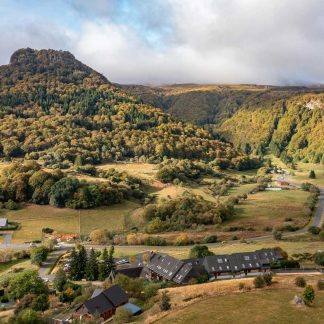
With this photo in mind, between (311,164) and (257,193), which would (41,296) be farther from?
(311,164)

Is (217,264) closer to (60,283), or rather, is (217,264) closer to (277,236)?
(60,283)

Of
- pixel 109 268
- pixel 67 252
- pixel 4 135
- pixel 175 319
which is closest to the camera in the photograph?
pixel 175 319

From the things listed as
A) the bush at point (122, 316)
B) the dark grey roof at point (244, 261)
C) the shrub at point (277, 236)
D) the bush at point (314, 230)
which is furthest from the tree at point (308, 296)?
the bush at point (314, 230)

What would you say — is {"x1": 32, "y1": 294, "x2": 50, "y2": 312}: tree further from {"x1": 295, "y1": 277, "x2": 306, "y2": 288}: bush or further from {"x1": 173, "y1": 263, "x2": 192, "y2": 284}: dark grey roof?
{"x1": 295, "y1": 277, "x2": 306, "y2": 288}: bush

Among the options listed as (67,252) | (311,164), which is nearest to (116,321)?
(67,252)

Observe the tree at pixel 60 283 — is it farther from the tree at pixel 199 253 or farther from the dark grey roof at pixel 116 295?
the tree at pixel 199 253

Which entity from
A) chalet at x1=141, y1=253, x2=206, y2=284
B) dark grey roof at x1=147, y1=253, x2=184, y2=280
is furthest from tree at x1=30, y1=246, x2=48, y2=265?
dark grey roof at x1=147, y1=253, x2=184, y2=280
